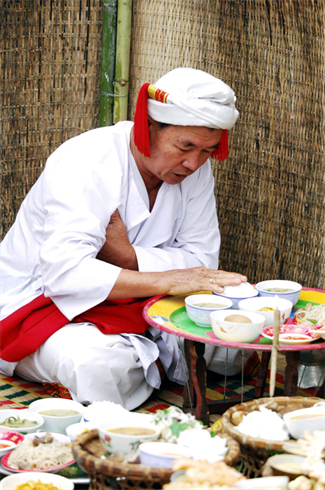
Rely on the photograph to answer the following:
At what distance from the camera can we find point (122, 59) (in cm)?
438

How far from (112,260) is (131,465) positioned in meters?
1.60

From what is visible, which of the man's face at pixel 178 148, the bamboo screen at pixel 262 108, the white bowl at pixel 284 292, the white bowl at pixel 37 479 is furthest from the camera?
the bamboo screen at pixel 262 108

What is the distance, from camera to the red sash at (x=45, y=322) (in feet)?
10.2

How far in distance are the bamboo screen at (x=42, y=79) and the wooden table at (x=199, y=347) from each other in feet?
6.85

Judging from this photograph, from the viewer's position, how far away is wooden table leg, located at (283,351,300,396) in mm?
2609

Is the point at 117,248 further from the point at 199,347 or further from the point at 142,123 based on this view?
the point at 199,347

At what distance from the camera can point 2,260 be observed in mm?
3525

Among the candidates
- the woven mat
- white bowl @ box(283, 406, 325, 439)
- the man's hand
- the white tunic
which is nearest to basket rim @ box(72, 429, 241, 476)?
white bowl @ box(283, 406, 325, 439)

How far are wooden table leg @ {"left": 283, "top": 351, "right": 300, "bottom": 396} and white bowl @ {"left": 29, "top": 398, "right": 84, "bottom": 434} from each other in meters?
0.87

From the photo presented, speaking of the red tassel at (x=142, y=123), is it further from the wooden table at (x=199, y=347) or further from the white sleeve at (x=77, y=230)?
the wooden table at (x=199, y=347)

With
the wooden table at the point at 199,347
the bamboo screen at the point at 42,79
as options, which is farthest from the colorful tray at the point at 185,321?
the bamboo screen at the point at 42,79

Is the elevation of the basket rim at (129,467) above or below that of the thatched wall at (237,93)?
below

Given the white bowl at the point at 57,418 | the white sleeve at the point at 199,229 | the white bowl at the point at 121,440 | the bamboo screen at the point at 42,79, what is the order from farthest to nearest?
the bamboo screen at the point at 42,79 < the white sleeve at the point at 199,229 < the white bowl at the point at 57,418 < the white bowl at the point at 121,440

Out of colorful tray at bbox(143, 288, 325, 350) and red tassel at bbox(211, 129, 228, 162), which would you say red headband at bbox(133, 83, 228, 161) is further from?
colorful tray at bbox(143, 288, 325, 350)
